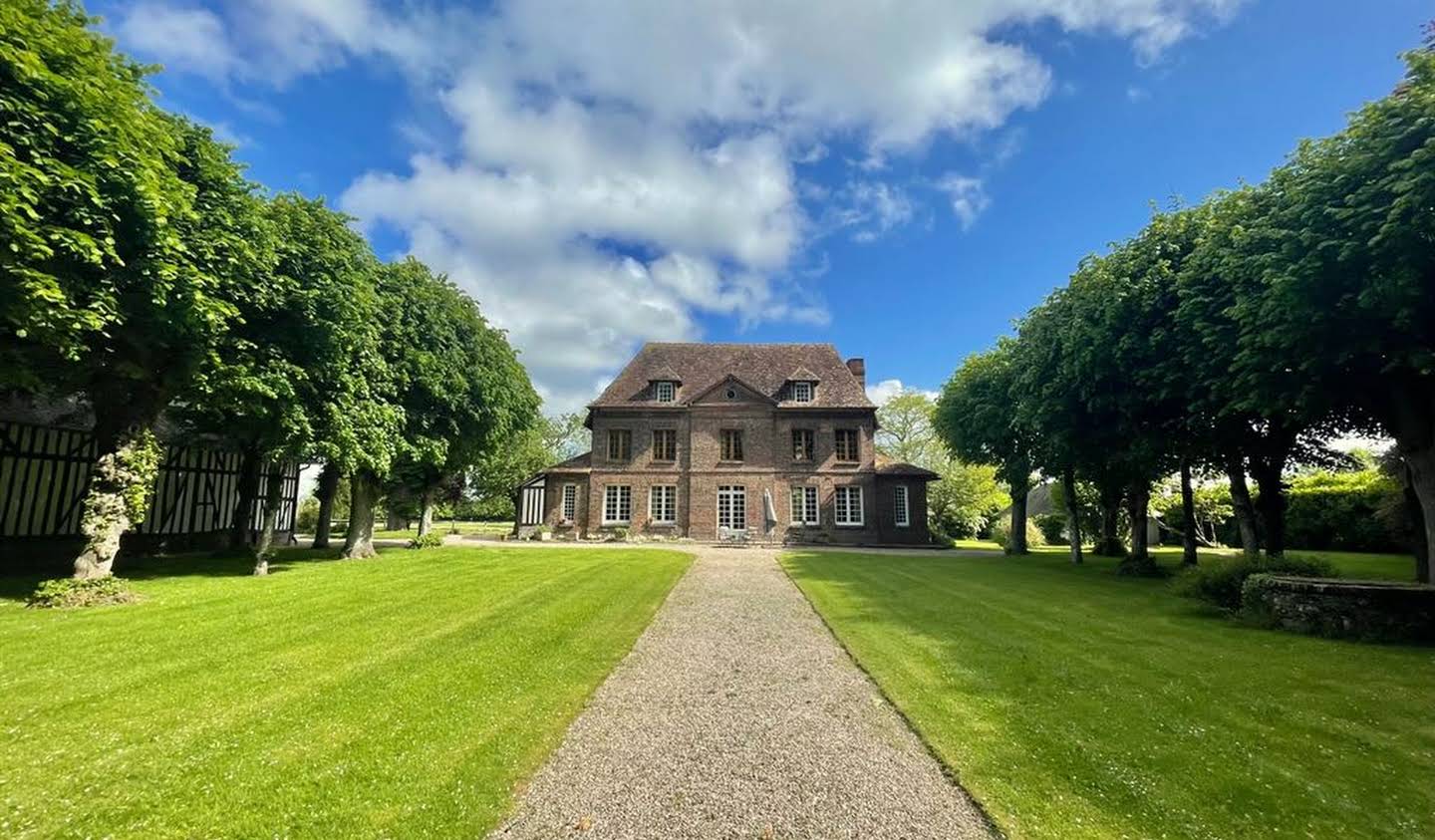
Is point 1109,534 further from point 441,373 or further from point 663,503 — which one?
point 441,373

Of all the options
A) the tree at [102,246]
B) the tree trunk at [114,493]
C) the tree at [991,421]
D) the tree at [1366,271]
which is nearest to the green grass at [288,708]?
the tree trunk at [114,493]

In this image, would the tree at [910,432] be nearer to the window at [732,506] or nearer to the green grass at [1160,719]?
the window at [732,506]

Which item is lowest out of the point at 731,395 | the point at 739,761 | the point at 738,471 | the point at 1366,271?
the point at 739,761

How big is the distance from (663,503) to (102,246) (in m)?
24.7

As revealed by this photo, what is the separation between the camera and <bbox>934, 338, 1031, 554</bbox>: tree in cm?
2352

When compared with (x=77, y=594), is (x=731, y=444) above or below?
above

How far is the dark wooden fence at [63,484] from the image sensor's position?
1457 centimetres

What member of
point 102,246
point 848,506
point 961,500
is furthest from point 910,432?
→ point 102,246

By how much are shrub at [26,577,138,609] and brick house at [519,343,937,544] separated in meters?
21.4

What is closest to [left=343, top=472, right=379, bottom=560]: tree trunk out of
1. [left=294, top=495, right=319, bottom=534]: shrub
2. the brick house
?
the brick house

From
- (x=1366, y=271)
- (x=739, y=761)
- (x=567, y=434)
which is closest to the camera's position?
(x=739, y=761)

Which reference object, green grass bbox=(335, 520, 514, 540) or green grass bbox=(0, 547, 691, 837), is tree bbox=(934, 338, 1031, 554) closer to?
green grass bbox=(0, 547, 691, 837)

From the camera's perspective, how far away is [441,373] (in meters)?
19.3

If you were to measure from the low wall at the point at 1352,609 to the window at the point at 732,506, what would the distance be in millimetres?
22984
